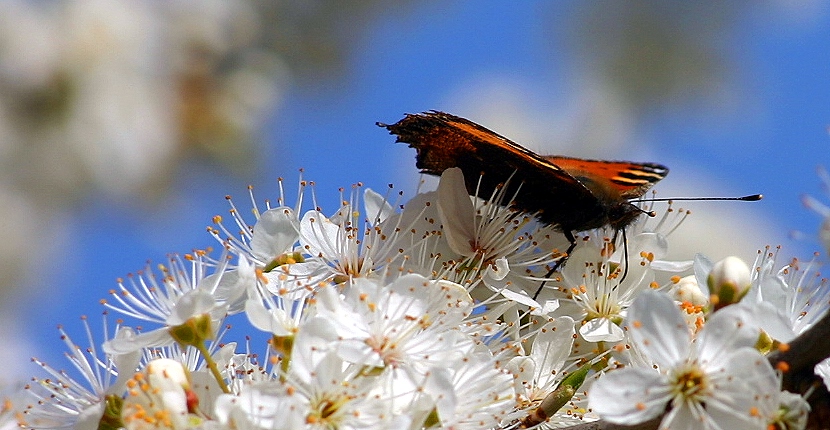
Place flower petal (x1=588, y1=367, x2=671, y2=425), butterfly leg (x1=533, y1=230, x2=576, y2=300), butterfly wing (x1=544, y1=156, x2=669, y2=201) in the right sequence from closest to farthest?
flower petal (x1=588, y1=367, x2=671, y2=425) → butterfly leg (x1=533, y1=230, x2=576, y2=300) → butterfly wing (x1=544, y1=156, x2=669, y2=201)

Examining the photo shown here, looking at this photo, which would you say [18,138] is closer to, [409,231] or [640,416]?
[409,231]

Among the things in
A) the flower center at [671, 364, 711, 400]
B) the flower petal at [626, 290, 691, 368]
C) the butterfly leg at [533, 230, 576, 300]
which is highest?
the butterfly leg at [533, 230, 576, 300]

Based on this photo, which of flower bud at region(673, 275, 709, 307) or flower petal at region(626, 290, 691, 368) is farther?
flower bud at region(673, 275, 709, 307)

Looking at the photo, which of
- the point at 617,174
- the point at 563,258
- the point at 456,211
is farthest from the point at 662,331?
the point at 617,174

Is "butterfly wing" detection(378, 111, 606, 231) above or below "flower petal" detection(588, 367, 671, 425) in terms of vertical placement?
above

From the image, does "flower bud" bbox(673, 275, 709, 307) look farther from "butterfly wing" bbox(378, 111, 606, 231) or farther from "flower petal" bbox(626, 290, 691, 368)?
"flower petal" bbox(626, 290, 691, 368)

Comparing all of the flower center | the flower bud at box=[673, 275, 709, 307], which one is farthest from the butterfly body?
the flower center

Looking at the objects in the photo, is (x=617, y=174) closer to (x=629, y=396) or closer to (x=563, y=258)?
(x=563, y=258)
